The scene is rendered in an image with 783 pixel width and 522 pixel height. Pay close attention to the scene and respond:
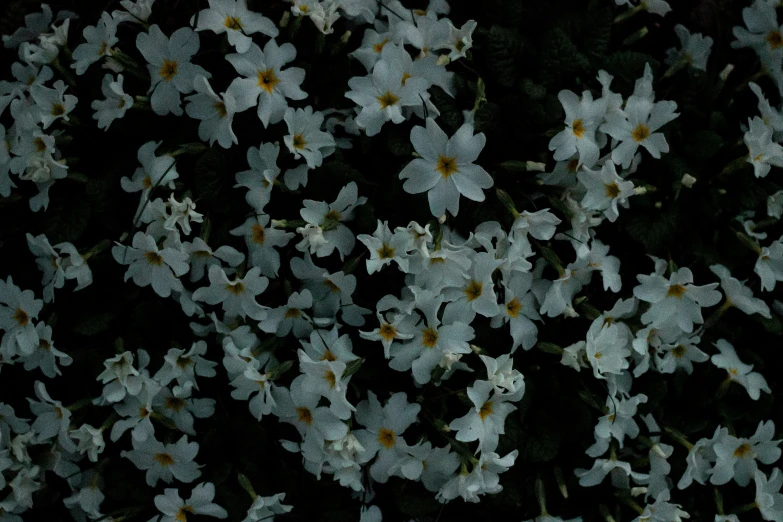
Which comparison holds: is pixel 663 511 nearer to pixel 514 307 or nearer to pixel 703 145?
pixel 514 307

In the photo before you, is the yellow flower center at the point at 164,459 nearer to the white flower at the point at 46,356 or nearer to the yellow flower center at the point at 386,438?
the white flower at the point at 46,356

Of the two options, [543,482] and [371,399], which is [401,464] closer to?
[371,399]

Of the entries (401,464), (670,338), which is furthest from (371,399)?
(670,338)

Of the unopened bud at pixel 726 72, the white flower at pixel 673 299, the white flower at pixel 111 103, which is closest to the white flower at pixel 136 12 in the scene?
the white flower at pixel 111 103

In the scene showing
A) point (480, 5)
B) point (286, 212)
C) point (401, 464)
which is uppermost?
point (480, 5)

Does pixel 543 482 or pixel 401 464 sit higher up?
pixel 401 464

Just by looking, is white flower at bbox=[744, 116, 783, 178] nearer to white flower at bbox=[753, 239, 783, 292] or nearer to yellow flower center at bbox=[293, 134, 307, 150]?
white flower at bbox=[753, 239, 783, 292]
